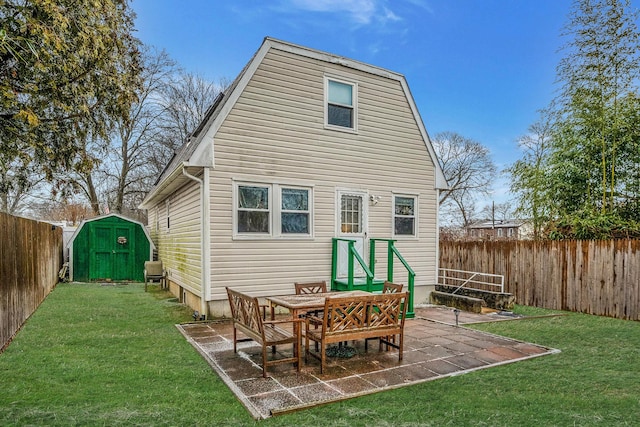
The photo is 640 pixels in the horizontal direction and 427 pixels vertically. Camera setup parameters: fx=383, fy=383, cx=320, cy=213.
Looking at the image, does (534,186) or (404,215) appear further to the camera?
(534,186)

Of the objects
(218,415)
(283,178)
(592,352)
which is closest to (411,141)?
(283,178)

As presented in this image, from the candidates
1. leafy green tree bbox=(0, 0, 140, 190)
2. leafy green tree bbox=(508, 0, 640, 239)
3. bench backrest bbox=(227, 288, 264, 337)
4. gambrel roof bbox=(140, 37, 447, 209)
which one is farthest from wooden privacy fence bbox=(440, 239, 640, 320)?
leafy green tree bbox=(0, 0, 140, 190)

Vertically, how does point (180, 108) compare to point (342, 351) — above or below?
above

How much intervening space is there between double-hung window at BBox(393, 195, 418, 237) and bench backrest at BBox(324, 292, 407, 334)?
4679mm

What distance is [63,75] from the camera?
5.72 meters

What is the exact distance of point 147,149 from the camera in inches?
904

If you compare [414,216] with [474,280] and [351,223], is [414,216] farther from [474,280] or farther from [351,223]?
[474,280]

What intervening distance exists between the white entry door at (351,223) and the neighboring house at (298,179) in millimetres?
24

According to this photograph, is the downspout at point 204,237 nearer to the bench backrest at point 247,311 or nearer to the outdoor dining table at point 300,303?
the bench backrest at point 247,311

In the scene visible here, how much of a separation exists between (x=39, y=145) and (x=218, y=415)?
5.59m

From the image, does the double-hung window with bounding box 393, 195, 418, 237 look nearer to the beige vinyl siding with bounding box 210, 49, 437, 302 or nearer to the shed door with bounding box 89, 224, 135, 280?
the beige vinyl siding with bounding box 210, 49, 437, 302

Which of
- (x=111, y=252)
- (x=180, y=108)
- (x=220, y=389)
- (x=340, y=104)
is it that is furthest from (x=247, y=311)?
(x=180, y=108)

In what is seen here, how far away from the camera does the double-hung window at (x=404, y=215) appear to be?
9672 millimetres

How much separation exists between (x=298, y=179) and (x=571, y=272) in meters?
6.92
